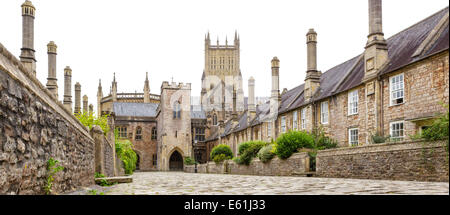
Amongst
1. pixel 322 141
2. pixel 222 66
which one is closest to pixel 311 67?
pixel 322 141

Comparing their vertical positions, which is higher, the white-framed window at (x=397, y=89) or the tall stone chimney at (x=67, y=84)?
the tall stone chimney at (x=67, y=84)

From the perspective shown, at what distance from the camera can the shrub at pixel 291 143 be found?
2173cm

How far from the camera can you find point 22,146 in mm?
4855

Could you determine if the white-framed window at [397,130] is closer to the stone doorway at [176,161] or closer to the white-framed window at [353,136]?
the white-framed window at [353,136]

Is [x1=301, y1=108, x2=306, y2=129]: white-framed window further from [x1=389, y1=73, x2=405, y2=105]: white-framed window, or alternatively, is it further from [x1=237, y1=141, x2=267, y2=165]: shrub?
[x1=389, y1=73, x2=405, y2=105]: white-framed window

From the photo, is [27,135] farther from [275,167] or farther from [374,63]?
[275,167]

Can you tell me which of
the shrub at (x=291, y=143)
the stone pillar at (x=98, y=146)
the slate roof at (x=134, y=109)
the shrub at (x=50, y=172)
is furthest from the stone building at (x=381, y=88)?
the slate roof at (x=134, y=109)

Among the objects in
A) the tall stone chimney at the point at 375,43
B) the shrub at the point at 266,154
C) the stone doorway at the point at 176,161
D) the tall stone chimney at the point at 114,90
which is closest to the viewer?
the tall stone chimney at the point at 375,43

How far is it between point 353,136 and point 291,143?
3.32 m

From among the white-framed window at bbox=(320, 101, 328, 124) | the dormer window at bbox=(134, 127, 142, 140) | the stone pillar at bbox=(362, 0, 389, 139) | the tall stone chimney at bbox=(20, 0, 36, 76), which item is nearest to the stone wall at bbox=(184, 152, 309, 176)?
the stone pillar at bbox=(362, 0, 389, 139)

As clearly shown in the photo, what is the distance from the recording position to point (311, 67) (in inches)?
1099

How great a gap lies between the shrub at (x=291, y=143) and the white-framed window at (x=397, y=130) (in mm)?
4634

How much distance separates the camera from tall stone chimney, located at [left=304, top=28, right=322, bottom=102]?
88.9 ft
